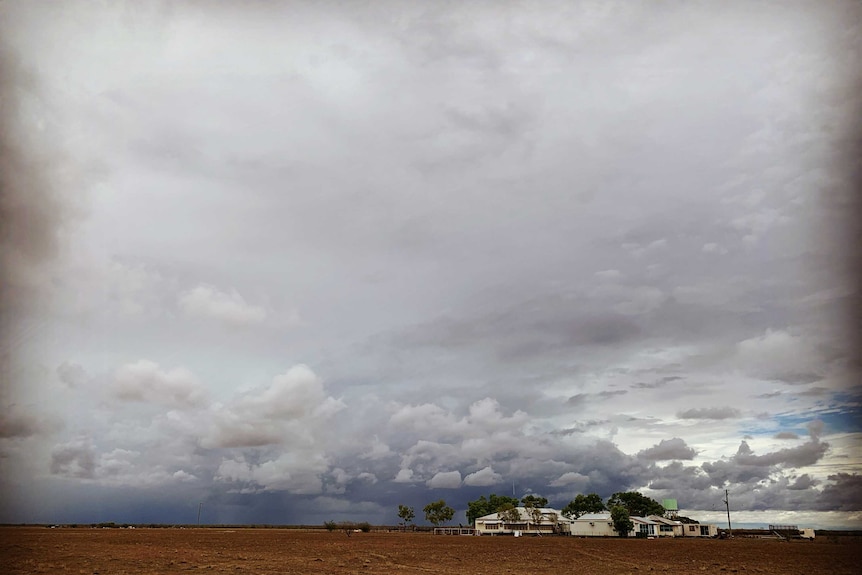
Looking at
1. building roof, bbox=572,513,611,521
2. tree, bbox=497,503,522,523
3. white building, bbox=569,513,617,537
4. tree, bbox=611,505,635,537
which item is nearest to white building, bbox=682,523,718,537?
white building, bbox=569,513,617,537

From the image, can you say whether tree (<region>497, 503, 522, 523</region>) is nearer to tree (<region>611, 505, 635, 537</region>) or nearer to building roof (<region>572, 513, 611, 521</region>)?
building roof (<region>572, 513, 611, 521</region>)

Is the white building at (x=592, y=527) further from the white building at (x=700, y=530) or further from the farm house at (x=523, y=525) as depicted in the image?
the white building at (x=700, y=530)

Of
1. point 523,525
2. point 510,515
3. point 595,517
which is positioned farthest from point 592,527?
point 510,515

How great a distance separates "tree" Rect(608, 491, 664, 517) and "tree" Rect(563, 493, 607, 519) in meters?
5.52

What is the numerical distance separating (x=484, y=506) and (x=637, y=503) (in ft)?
145

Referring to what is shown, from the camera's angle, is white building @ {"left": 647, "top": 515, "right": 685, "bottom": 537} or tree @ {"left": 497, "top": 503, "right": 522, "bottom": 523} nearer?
white building @ {"left": 647, "top": 515, "right": 685, "bottom": 537}

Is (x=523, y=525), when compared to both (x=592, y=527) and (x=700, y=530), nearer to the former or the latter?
(x=592, y=527)

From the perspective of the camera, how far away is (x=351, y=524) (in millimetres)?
134750

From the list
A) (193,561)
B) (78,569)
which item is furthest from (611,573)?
(78,569)

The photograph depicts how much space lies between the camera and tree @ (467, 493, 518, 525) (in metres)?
186

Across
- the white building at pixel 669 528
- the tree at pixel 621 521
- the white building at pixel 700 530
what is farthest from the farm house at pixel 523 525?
the white building at pixel 700 530

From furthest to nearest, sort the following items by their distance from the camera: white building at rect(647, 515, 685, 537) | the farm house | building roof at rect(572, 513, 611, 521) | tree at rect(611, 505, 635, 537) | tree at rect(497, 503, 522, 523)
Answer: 1. tree at rect(497, 503, 522, 523)
2. the farm house
3. building roof at rect(572, 513, 611, 521)
4. white building at rect(647, 515, 685, 537)
5. tree at rect(611, 505, 635, 537)

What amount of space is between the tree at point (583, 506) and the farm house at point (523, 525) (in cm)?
241

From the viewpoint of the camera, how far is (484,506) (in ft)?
619
